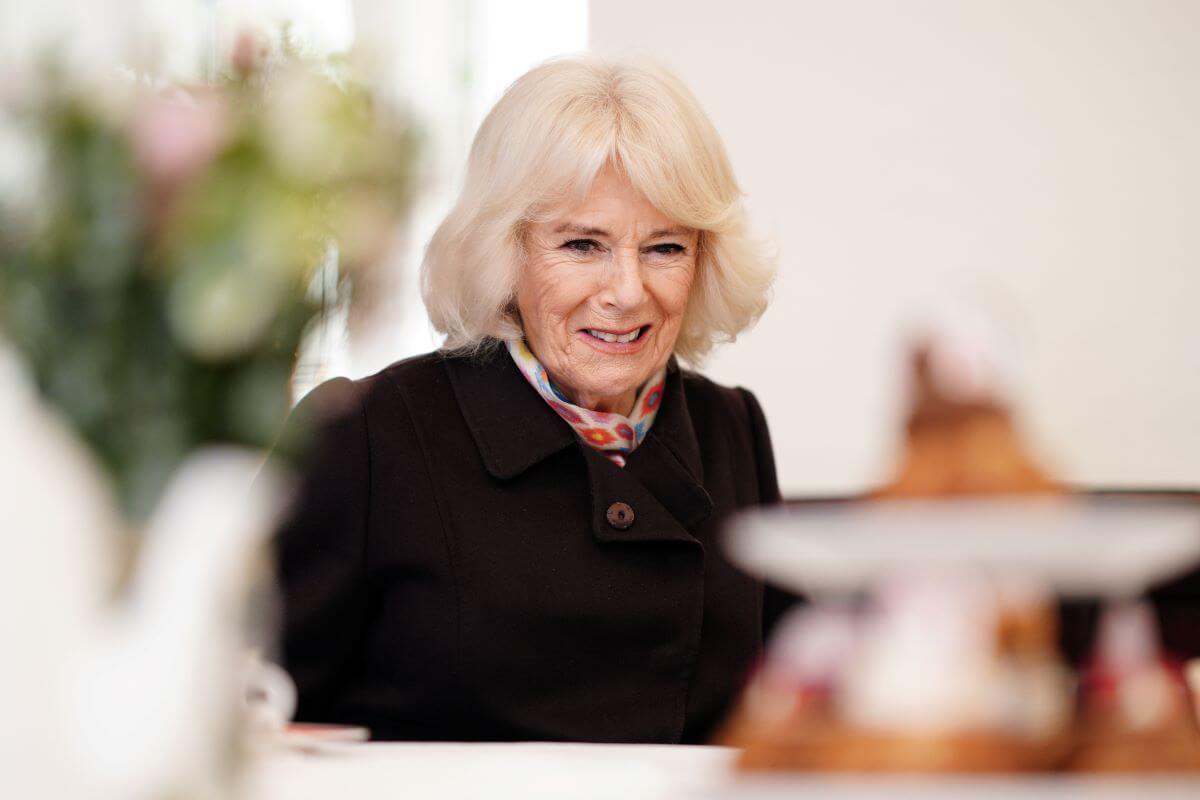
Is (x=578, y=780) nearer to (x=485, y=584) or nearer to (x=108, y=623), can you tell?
(x=108, y=623)

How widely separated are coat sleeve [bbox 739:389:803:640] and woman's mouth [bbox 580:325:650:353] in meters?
0.35

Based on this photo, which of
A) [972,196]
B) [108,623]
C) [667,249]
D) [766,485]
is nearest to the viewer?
[108,623]

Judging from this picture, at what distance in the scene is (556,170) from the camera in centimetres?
163

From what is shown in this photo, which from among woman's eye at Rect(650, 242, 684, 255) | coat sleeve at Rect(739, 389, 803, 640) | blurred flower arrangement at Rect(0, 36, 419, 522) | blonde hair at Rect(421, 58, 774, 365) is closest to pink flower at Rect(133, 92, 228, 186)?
blurred flower arrangement at Rect(0, 36, 419, 522)

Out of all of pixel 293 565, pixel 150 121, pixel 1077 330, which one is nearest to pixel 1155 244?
pixel 1077 330

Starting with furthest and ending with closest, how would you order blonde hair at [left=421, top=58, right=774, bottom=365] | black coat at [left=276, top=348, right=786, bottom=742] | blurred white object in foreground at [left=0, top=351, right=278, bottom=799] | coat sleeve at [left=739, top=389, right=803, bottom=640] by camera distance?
coat sleeve at [left=739, top=389, right=803, bottom=640]
blonde hair at [left=421, top=58, right=774, bottom=365]
black coat at [left=276, top=348, right=786, bottom=742]
blurred white object in foreground at [left=0, top=351, right=278, bottom=799]

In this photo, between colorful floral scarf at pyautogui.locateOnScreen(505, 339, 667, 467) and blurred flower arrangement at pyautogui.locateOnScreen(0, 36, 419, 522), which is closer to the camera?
blurred flower arrangement at pyautogui.locateOnScreen(0, 36, 419, 522)

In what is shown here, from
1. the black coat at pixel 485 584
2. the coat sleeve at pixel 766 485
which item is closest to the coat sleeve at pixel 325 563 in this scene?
the black coat at pixel 485 584

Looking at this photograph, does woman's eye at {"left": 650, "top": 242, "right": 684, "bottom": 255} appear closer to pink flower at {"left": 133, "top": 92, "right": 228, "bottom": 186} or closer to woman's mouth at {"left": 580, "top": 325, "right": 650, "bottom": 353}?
woman's mouth at {"left": 580, "top": 325, "right": 650, "bottom": 353}

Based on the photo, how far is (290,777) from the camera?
0.85 m

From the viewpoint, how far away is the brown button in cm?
157

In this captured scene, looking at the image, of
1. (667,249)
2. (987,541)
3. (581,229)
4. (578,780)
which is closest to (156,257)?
(987,541)

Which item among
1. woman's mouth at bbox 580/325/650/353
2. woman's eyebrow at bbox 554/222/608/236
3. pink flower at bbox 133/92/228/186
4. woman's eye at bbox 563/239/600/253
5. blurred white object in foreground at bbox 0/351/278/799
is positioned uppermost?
woman's eyebrow at bbox 554/222/608/236

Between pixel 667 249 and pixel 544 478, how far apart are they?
1.21ft
